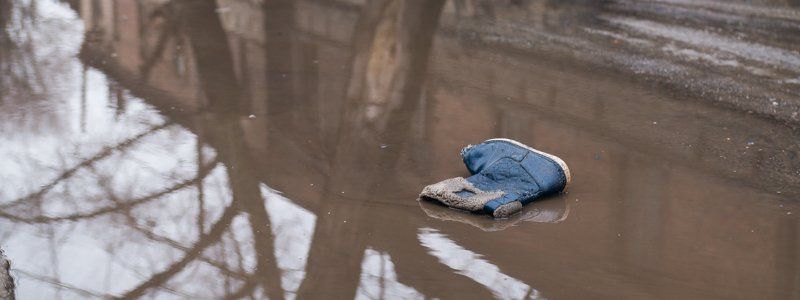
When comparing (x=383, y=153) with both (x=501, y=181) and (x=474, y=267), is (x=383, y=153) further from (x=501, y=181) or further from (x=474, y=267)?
(x=474, y=267)

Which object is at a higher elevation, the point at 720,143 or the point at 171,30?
the point at 720,143

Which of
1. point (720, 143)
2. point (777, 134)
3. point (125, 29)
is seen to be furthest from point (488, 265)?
point (125, 29)

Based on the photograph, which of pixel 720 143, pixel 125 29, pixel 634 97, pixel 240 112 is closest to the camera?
pixel 720 143

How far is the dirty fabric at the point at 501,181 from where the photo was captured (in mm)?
5273

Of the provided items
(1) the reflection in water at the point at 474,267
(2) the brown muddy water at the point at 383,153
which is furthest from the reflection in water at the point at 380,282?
(1) the reflection in water at the point at 474,267

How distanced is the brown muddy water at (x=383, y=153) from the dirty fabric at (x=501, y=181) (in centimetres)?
8

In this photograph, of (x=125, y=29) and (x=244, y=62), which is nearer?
(x=244, y=62)

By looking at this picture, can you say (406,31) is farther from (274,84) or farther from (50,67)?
(50,67)

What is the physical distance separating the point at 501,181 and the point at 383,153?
3.44ft

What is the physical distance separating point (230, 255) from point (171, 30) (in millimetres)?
6238

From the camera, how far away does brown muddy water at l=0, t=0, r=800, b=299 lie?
4.59m

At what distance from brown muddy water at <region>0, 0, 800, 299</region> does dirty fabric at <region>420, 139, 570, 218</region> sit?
8 cm

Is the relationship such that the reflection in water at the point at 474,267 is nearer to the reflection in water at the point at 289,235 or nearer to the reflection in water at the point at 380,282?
the reflection in water at the point at 380,282

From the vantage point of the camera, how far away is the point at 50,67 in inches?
335
